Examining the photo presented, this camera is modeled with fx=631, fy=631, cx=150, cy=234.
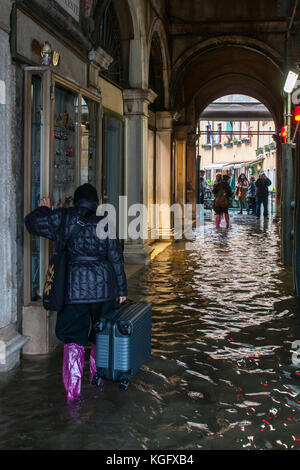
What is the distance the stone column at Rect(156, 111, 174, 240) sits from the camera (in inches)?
576

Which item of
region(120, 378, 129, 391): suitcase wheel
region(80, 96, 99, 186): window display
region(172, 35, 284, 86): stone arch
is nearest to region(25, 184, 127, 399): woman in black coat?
region(120, 378, 129, 391): suitcase wheel

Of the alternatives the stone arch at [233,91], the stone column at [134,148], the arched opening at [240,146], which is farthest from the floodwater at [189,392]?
the stone arch at [233,91]

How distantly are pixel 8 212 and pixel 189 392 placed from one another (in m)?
1.85

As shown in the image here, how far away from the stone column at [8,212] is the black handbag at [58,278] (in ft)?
2.18

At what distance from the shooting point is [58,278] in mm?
4039

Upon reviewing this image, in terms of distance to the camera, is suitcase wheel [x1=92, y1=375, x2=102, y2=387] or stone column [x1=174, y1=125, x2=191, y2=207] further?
stone column [x1=174, y1=125, x2=191, y2=207]

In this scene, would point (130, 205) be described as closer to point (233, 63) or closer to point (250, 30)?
point (250, 30)

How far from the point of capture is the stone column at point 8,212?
180 inches

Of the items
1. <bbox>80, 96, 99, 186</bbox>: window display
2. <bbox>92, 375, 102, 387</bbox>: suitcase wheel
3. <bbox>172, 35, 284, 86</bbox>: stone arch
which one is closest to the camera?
<bbox>92, 375, 102, 387</bbox>: suitcase wheel

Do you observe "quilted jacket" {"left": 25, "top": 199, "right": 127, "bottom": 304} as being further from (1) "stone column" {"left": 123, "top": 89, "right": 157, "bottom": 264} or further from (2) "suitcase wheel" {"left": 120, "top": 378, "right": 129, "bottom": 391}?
(1) "stone column" {"left": 123, "top": 89, "right": 157, "bottom": 264}

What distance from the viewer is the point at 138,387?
171 inches

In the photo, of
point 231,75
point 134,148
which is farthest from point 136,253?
point 231,75

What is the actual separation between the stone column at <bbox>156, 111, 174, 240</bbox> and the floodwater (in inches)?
278

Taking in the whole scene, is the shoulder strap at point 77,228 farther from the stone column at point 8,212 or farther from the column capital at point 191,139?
the column capital at point 191,139
